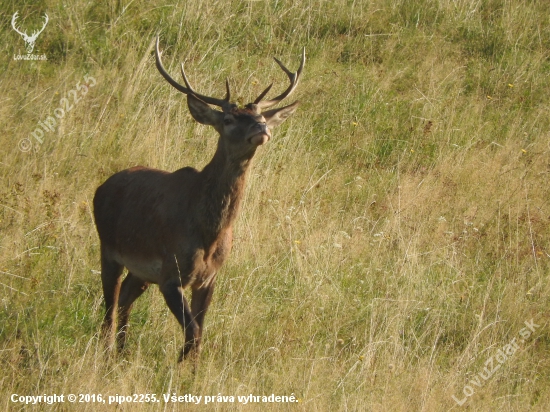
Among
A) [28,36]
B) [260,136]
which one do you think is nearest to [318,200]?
[260,136]

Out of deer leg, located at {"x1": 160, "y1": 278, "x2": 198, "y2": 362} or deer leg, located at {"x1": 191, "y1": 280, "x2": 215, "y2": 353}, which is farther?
deer leg, located at {"x1": 191, "y1": 280, "x2": 215, "y2": 353}

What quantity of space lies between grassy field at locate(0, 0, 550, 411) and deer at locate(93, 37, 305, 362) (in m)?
0.23

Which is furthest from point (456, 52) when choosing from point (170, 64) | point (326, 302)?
point (326, 302)

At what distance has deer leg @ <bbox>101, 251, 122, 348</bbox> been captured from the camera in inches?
243

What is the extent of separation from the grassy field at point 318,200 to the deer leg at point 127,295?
0.34 ft

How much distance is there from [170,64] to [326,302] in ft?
12.8

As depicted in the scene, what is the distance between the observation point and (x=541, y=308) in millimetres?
6754

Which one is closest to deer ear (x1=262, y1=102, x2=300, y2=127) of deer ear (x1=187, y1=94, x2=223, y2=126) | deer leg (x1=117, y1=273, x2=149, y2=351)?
deer ear (x1=187, y1=94, x2=223, y2=126)

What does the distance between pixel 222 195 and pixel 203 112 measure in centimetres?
56

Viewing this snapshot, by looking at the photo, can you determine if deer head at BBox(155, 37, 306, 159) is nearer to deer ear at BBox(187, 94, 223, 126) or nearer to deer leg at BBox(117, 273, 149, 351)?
deer ear at BBox(187, 94, 223, 126)

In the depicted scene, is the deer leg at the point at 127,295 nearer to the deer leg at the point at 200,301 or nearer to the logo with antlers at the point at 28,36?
the deer leg at the point at 200,301

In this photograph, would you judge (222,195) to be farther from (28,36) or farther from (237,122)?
(28,36)

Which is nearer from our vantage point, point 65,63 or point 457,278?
point 457,278

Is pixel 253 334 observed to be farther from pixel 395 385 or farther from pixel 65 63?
pixel 65 63
